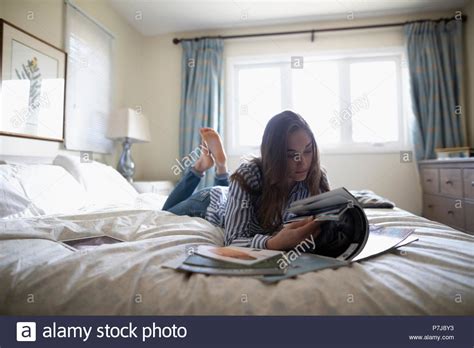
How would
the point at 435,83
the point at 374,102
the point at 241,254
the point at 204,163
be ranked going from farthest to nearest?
the point at 374,102 → the point at 435,83 → the point at 204,163 → the point at 241,254

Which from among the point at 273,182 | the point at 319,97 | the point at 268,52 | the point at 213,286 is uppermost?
the point at 268,52

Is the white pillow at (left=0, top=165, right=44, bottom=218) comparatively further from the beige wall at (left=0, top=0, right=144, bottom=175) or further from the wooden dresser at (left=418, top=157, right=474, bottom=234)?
the wooden dresser at (left=418, top=157, right=474, bottom=234)

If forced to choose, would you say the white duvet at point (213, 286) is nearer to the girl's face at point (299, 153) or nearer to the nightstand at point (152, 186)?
the girl's face at point (299, 153)

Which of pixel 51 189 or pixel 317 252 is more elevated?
pixel 51 189

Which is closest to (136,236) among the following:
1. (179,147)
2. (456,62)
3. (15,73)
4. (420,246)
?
(420,246)

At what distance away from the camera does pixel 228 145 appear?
3076mm

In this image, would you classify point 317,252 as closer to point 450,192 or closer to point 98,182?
point 98,182

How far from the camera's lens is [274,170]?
0.85 meters

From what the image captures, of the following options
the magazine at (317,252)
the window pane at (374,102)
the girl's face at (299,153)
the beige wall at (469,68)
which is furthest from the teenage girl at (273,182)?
the beige wall at (469,68)

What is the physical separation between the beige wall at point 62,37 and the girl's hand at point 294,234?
1702mm

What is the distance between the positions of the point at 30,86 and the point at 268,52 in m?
2.18

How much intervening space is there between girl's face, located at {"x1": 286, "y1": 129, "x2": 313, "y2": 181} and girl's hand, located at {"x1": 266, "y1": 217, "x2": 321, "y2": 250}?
26cm

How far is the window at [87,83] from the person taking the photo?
213 centimetres

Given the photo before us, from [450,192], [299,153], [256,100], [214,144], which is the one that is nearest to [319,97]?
[256,100]
